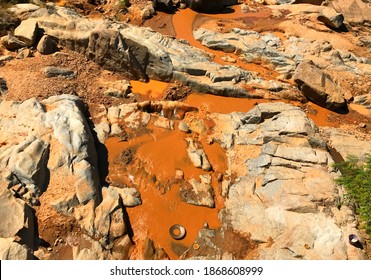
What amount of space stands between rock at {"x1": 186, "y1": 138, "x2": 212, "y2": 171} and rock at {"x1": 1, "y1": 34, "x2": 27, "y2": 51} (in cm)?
860

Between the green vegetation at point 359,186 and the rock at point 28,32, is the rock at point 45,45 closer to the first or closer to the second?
the rock at point 28,32

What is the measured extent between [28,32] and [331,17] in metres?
16.7

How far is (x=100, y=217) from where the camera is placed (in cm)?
823

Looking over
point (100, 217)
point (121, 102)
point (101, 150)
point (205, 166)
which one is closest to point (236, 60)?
point (121, 102)

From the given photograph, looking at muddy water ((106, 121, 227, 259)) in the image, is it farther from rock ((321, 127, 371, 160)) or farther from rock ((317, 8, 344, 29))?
rock ((317, 8, 344, 29))

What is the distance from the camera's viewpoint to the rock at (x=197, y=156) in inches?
409

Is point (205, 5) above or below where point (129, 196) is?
above

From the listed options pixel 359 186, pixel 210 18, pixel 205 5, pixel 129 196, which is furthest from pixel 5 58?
pixel 359 186

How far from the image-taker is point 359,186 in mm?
9336

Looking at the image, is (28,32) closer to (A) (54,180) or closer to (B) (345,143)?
(A) (54,180)

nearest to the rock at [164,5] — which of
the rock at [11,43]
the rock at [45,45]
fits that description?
the rock at [45,45]

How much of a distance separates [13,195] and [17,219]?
81 cm

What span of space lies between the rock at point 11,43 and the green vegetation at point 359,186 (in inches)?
522
